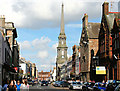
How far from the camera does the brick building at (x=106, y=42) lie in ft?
168

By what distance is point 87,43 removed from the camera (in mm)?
73438

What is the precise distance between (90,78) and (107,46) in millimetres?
18176

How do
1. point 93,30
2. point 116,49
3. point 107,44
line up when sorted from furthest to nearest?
1. point 93,30
2. point 107,44
3. point 116,49

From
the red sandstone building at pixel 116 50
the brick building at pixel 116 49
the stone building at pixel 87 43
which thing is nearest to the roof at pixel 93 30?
the stone building at pixel 87 43

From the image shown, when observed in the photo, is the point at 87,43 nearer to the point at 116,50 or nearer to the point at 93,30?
the point at 93,30

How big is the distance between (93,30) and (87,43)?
4.57 meters

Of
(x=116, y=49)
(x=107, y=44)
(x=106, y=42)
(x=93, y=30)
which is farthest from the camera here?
(x=93, y=30)

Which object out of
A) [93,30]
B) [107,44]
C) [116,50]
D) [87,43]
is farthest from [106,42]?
[93,30]

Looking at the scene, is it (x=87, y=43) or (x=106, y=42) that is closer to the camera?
(x=106, y=42)

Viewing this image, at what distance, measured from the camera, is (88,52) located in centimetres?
7244

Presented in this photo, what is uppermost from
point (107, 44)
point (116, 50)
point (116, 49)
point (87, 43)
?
point (87, 43)

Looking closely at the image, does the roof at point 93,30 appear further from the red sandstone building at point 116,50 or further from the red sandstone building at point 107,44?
the red sandstone building at point 116,50

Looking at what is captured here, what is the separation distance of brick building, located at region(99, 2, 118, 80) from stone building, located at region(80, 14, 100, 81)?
13.1 m

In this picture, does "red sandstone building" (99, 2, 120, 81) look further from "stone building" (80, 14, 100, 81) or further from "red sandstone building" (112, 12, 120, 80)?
"stone building" (80, 14, 100, 81)
